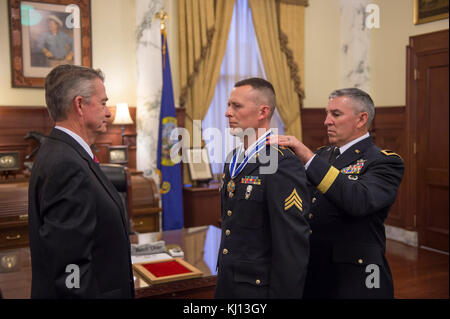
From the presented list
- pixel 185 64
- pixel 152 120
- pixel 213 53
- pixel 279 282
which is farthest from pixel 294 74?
pixel 279 282

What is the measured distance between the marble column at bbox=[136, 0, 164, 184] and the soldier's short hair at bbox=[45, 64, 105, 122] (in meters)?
3.99

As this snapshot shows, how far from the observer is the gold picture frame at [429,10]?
527 cm

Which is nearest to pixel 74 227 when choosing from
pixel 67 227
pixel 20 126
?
pixel 67 227

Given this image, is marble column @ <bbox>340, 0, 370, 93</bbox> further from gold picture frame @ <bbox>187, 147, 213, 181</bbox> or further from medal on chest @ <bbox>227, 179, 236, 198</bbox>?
medal on chest @ <bbox>227, 179, 236, 198</bbox>

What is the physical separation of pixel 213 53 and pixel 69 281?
511cm

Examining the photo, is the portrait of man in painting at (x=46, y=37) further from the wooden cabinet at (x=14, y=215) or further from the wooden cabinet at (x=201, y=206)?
the wooden cabinet at (x=201, y=206)

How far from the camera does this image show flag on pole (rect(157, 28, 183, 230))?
17.5 feet

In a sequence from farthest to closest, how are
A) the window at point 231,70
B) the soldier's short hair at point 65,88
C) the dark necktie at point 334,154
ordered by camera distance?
the window at point 231,70, the dark necktie at point 334,154, the soldier's short hair at point 65,88

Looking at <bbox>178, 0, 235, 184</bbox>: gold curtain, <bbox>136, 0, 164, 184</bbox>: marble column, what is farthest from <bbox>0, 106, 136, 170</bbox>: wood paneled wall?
<bbox>178, 0, 235, 184</bbox>: gold curtain

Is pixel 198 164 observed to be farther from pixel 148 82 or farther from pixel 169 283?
pixel 169 283

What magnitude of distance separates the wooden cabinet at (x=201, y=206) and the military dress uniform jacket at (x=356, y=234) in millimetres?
3685

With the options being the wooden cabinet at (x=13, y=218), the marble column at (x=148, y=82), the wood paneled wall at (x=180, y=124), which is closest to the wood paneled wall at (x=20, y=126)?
the wood paneled wall at (x=180, y=124)

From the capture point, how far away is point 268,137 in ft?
5.62

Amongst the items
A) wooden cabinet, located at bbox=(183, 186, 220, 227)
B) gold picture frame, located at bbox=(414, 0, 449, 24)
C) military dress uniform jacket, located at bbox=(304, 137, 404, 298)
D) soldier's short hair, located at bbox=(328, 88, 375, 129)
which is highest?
gold picture frame, located at bbox=(414, 0, 449, 24)
